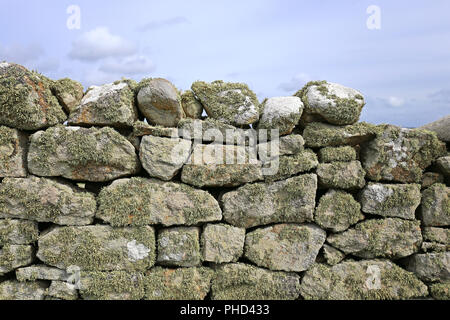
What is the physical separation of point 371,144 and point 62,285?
16.1ft

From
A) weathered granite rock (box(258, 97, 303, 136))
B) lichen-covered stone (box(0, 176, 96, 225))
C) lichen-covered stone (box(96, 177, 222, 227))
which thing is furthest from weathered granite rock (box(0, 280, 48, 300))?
weathered granite rock (box(258, 97, 303, 136))

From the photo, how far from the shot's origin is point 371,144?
5355mm

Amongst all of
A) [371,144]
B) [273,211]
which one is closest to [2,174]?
[273,211]

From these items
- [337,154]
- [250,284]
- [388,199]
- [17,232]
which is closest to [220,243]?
[250,284]

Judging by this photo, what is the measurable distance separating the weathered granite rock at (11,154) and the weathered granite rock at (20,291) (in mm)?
1501

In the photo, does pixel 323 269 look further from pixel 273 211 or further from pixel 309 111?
pixel 309 111

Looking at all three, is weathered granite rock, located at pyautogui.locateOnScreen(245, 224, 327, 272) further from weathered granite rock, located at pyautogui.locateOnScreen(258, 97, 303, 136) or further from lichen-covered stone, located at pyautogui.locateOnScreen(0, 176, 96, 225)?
lichen-covered stone, located at pyautogui.locateOnScreen(0, 176, 96, 225)

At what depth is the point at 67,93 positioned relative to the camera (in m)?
4.94

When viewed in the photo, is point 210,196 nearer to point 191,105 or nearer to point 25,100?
point 191,105

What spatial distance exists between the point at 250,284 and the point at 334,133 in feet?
8.26

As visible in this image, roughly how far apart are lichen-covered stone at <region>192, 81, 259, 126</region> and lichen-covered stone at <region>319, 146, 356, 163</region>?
113 centimetres

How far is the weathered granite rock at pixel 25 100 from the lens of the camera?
4555mm

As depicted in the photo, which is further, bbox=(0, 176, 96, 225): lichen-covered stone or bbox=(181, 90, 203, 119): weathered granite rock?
bbox=(181, 90, 203, 119): weathered granite rock

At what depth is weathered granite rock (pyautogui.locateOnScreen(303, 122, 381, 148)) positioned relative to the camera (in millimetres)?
5170
